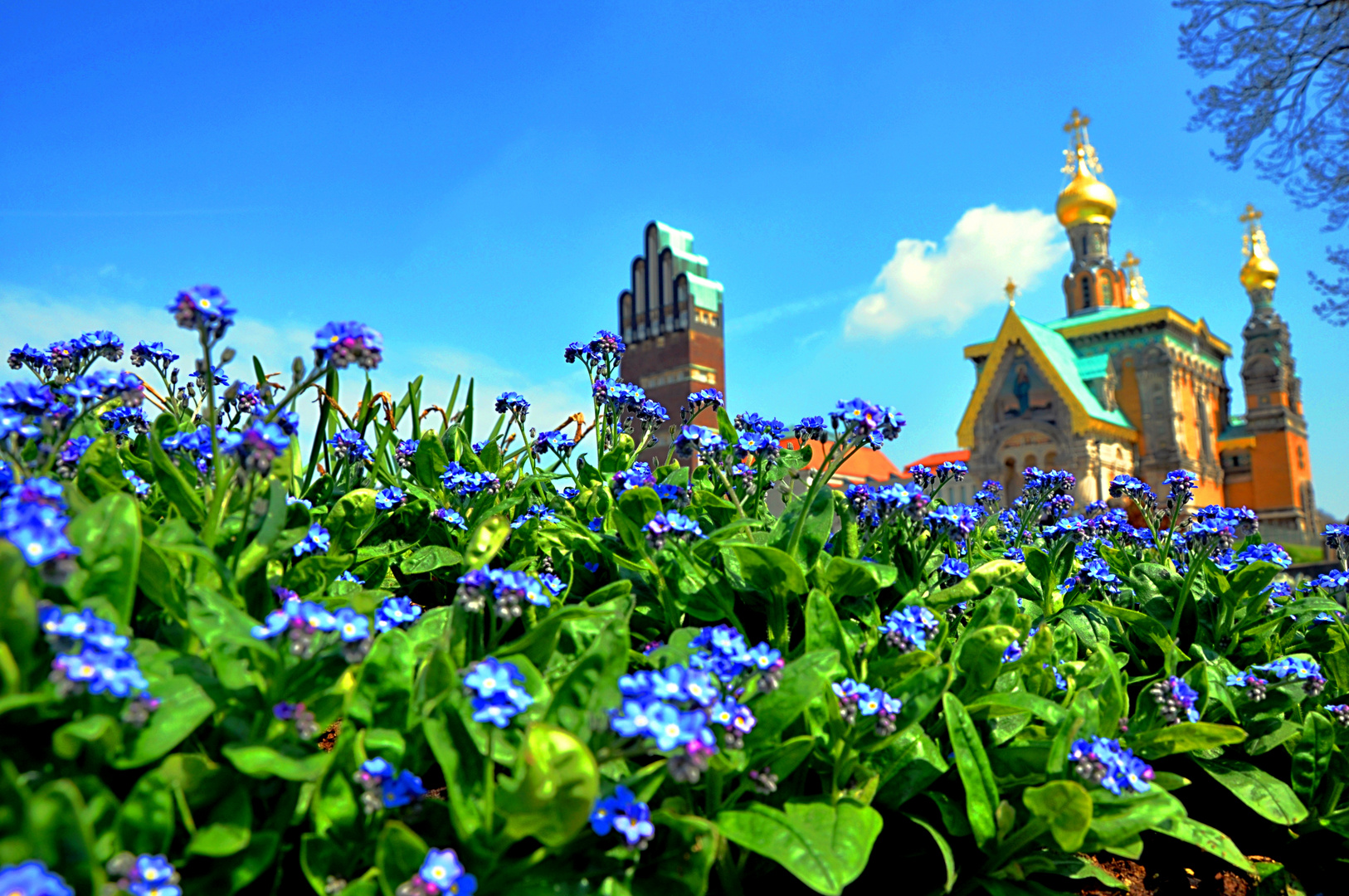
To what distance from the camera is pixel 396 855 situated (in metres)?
1.21

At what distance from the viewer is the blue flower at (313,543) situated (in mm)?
1795

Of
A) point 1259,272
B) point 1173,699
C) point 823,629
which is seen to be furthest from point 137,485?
point 1259,272

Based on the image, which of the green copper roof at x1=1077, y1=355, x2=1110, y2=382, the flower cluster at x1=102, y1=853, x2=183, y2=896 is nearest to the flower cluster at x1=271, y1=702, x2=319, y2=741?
the flower cluster at x1=102, y1=853, x2=183, y2=896

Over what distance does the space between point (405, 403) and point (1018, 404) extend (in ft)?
107

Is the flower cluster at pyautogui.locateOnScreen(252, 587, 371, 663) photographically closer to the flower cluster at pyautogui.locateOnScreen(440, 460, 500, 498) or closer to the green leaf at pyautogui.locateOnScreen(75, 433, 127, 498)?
the green leaf at pyautogui.locateOnScreen(75, 433, 127, 498)

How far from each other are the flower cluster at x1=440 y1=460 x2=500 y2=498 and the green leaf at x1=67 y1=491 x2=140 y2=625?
113 cm

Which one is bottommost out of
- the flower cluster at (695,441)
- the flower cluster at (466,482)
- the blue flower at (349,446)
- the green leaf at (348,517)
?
the green leaf at (348,517)

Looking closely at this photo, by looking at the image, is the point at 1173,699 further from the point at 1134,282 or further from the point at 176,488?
the point at 1134,282

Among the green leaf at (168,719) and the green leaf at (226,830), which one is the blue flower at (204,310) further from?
the green leaf at (226,830)

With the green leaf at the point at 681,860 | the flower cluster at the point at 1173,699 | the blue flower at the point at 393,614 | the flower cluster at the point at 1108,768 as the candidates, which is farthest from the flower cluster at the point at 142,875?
the flower cluster at the point at 1173,699

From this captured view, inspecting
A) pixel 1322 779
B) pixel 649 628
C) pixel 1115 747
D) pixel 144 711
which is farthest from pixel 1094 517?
pixel 144 711

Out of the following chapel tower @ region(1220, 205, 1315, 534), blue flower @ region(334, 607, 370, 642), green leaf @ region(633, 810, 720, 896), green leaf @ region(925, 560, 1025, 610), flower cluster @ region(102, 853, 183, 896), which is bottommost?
green leaf @ region(633, 810, 720, 896)

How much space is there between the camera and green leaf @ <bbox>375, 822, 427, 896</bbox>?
1195 millimetres

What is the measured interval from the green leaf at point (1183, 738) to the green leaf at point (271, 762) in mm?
1799
